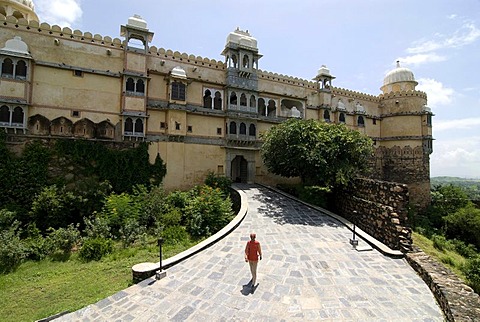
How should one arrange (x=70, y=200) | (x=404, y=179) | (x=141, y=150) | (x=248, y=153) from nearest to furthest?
1. (x=70, y=200)
2. (x=141, y=150)
3. (x=248, y=153)
4. (x=404, y=179)

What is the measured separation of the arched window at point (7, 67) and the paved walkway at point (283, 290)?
1431 centimetres

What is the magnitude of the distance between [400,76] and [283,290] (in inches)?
1124

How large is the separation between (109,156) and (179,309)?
11.8 meters

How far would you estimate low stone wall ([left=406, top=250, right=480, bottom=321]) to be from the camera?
4.74m

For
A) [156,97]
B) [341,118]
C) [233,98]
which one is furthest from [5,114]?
[341,118]

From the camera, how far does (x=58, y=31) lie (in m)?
13.8

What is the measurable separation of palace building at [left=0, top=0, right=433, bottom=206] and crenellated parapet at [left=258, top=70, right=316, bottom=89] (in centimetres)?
9

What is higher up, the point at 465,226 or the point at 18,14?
the point at 18,14

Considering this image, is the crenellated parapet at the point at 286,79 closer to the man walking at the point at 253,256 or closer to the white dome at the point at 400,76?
the white dome at the point at 400,76

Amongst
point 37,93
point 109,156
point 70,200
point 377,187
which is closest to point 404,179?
point 377,187

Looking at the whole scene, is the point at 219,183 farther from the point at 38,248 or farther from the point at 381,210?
the point at 381,210

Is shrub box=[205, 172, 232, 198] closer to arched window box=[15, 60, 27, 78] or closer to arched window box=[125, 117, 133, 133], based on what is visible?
arched window box=[125, 117, 133, 133]

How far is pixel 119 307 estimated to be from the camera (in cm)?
508

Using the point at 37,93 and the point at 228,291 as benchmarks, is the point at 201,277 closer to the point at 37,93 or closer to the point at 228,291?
the point at 228,291
